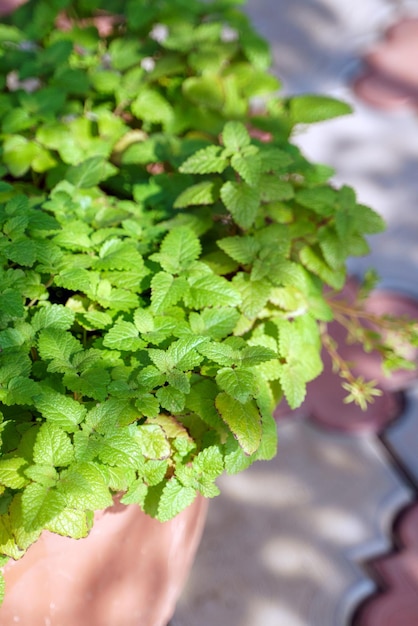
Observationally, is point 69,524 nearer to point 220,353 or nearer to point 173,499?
point 173,499

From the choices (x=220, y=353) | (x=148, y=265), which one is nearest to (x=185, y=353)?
(x=220, y=353)

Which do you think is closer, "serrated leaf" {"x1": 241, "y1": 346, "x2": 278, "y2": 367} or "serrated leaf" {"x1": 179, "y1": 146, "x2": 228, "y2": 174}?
"serrated leaf" {"x1": 241, "y1": 346, "x2": 278, "y2": 367}

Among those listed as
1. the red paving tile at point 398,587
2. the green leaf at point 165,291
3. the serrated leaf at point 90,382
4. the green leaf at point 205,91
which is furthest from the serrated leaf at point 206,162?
the red paving tile at point 398,587

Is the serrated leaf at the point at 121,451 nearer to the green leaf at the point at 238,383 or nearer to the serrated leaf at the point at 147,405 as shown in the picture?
the serrated leaf at the point at 147,405

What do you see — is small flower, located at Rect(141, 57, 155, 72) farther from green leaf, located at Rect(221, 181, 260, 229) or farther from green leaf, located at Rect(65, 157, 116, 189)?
green leaf, located at Rect(221, 181, 260, 229)

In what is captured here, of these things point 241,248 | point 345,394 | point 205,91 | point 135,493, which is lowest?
point 345,394

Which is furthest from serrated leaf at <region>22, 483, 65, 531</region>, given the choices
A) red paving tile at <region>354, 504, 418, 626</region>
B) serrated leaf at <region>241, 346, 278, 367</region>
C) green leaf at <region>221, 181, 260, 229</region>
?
red paving tile at <region>354, 504, 418, 626</region>
